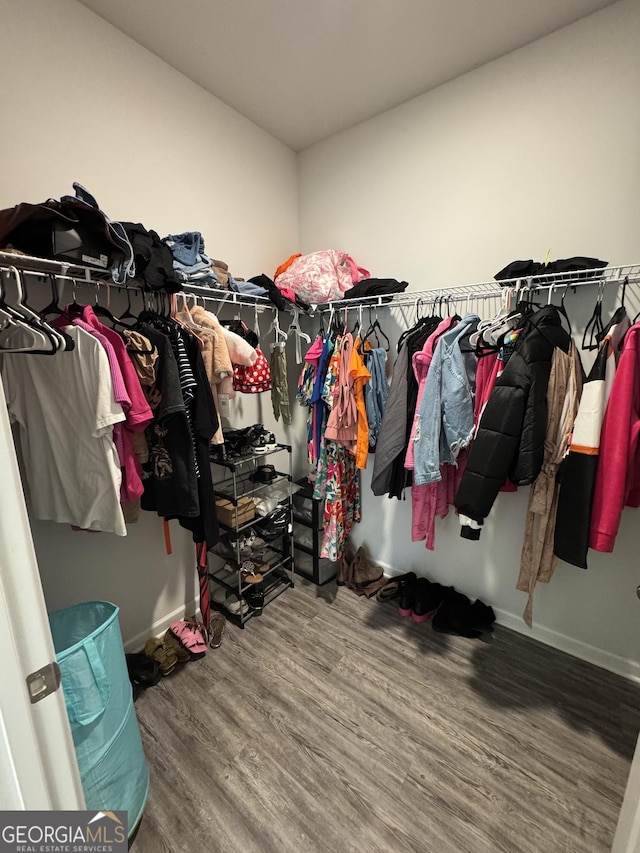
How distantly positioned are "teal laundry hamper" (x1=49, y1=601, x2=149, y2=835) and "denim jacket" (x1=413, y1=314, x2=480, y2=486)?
1384 millimetres

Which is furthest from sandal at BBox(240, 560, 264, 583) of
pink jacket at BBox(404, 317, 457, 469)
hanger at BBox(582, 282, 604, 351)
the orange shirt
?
hanger at BBox(582, 282, 604, 351)

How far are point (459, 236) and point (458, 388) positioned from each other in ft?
3.10

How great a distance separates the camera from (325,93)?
79.4 inches

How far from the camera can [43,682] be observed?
26.6 inches

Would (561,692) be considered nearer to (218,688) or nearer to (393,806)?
(393,806)

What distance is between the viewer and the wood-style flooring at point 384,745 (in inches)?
48.6

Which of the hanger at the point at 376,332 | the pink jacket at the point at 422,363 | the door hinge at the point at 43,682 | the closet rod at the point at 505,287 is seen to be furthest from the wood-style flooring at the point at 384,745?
the closet rod at the point at 505,287

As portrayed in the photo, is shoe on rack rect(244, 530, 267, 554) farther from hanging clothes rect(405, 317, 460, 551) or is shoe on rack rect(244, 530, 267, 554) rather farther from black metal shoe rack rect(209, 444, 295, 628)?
hanging clothes rect(405, 317, 460, 551)

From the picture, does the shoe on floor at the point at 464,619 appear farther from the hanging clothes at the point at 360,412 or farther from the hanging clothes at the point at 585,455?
the hanging clothes at the point at 360,412

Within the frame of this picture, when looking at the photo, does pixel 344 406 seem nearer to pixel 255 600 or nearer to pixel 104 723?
pixel 255 600

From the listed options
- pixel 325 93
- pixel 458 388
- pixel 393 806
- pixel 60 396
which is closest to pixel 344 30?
pixel 325 93

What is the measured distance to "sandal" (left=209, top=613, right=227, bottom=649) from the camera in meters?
2.00

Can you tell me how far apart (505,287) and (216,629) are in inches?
93.7

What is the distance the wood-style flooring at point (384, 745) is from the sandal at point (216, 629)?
2.2 inches
